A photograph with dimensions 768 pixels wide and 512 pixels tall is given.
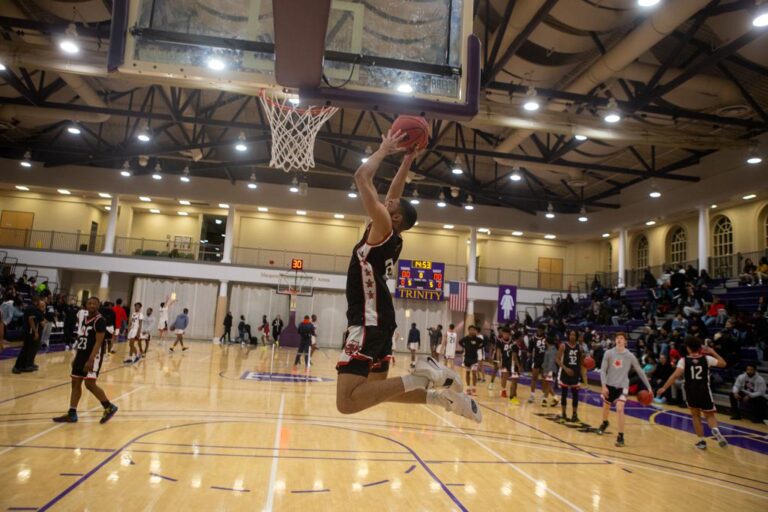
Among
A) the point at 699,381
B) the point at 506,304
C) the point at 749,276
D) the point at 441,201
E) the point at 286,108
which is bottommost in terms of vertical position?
the point at 699,381

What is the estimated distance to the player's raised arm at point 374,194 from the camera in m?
3.32

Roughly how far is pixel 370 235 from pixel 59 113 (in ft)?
65.4

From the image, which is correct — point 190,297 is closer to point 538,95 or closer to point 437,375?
point 538,95

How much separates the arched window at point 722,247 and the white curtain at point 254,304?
20.5 m

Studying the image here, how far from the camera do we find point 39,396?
8633 mm

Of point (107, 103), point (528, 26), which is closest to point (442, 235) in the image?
point (107, 103)

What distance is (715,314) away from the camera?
15.6 metres

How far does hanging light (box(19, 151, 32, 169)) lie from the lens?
24453 mm

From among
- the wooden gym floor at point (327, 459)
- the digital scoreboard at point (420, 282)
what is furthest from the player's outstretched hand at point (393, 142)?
the digital scoreboard at point (420, 282)

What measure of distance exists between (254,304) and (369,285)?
2568cm

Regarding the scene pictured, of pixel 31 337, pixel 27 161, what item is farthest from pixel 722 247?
pixel 27 161

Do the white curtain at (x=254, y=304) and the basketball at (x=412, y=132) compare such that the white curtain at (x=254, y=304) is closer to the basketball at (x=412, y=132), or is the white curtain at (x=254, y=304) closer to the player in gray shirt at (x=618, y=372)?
the player in gray shirt at (x=618, y=372)

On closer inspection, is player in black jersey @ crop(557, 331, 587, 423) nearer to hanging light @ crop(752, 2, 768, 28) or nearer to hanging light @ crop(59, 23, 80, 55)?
hanging light @ crop(752, 2, 768, 28)

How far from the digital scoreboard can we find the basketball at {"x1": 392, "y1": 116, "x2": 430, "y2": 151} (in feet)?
72.7
